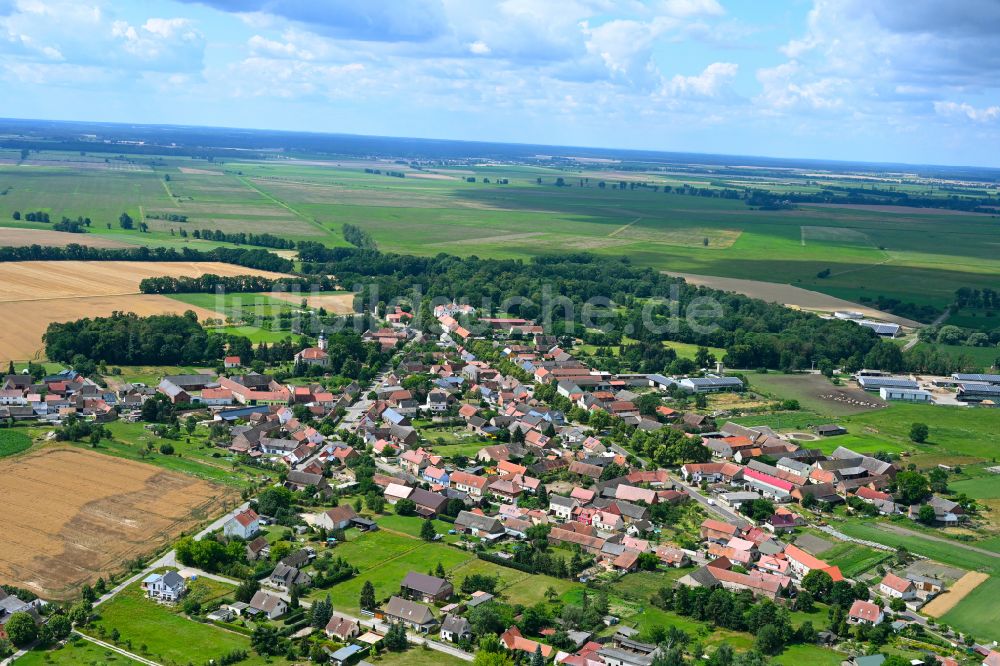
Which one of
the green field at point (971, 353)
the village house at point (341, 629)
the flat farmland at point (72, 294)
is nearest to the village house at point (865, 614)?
the village house at point (341, 629)

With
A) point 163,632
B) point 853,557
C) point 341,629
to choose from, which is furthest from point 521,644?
point 853,557

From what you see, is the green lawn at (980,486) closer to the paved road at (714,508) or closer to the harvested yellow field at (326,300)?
the paved road at (714,508)

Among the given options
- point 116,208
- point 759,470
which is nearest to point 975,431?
point 759,470

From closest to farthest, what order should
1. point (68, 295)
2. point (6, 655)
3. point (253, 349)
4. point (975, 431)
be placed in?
1. point (6, 655)
2. point (975, 431)
3. point (253, 349)
4. point (68, 295)

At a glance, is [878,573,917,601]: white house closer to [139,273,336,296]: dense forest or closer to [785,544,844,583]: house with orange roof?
[785,544,844,583]: house with orange roof

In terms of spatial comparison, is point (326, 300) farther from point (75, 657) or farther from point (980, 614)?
point (980, 614)

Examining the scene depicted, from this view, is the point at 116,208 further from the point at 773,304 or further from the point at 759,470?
the point at 759,470
